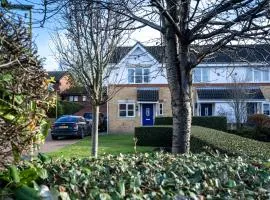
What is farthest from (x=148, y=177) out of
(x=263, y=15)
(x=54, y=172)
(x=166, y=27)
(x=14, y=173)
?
(x=166, y=27)

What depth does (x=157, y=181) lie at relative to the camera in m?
3.38

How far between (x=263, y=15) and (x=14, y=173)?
16.3ft

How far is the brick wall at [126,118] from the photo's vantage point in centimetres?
4012

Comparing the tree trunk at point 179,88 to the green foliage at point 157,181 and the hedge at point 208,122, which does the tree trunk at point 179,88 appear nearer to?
the green foliage at point 157,181

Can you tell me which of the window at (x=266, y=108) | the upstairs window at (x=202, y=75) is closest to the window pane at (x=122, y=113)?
the upstairs window at (x=202, y=75)

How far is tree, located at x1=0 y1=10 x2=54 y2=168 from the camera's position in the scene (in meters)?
3.40

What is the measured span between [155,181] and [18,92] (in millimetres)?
1239

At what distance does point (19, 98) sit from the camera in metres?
3.53

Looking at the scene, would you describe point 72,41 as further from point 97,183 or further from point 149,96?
point 149,96

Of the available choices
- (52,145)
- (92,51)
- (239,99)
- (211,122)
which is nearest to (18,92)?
(92,51)

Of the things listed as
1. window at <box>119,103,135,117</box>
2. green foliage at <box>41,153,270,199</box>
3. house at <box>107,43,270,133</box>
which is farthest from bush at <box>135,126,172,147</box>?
green foliage at <box>41,153,270,199</box>

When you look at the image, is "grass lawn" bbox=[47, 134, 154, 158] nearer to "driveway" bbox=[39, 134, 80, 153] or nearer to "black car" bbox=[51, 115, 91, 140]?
"driveway" bbox=[39, 134, 80, 153]

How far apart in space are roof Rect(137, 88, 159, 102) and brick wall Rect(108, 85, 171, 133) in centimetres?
36

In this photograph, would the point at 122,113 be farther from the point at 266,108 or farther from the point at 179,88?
the point at 179,88
